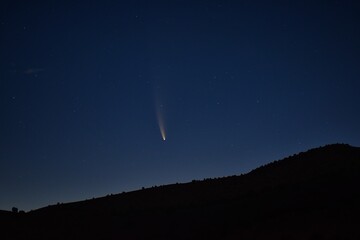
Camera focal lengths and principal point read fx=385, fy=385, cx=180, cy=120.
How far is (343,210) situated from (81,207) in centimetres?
2182

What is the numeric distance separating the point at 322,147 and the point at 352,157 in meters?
5.93

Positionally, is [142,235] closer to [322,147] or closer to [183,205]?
[183,205]

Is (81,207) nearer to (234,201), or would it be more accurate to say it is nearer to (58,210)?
(58,210)

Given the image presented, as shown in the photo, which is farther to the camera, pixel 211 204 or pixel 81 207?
pixel 81 207

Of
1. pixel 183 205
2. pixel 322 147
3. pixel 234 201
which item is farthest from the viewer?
pixel 322 147

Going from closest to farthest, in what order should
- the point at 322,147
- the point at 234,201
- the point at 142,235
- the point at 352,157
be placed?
the point at 142,235 → the point at 234,201 → the point at 352,157 → the point at 322,147

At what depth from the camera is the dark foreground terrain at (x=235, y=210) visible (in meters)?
18.9

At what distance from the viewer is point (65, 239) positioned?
25.0 m

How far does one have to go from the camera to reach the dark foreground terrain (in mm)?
18922

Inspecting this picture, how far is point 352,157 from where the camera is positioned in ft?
105

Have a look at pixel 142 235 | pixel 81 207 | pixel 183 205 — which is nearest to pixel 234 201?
pixel 183 205

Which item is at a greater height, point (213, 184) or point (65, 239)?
point (213, 184)

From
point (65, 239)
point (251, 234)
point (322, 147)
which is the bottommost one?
point (251, 234)

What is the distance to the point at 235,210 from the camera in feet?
82.4
